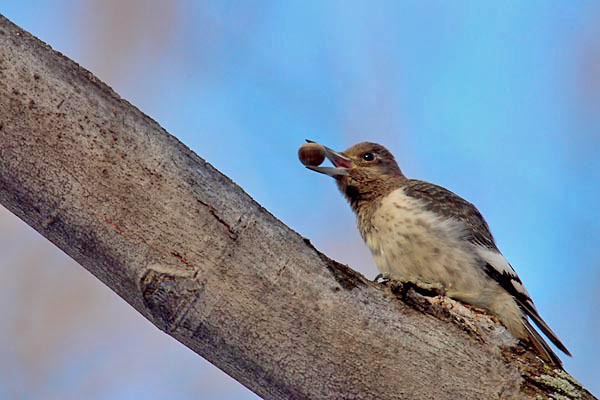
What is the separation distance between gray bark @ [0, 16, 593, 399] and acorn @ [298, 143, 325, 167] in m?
1.83

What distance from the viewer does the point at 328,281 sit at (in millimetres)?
1536

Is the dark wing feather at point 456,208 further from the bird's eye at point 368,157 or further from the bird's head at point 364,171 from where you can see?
the bird's eye at point 368,157

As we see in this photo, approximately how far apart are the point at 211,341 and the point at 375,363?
327 millimetres

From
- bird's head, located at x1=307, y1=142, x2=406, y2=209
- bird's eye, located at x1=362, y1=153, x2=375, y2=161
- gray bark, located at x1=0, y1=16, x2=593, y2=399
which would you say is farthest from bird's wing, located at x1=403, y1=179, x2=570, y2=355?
gray bark, located at x1=0, y1=16, x2=593, y2=399

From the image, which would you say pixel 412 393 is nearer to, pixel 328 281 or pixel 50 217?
pixel 328 281

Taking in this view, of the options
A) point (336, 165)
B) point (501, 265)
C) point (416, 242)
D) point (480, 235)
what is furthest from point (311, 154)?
point (501, 265)

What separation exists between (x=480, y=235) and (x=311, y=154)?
83 centimetres

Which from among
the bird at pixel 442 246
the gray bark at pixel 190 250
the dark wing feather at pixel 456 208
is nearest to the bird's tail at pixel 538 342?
the bird at pixel 442 246

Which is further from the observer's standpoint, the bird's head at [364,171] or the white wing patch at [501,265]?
the bird's head at [364,171]

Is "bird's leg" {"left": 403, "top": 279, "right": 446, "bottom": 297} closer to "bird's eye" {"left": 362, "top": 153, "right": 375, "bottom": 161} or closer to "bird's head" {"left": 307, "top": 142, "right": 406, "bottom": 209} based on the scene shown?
"bird's head" {"left": 307, "top": 142, "right": 406, "bottom": 209}

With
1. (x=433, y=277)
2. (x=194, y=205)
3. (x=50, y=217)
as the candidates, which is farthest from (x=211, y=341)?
(x=433, y=277)

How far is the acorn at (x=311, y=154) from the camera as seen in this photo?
337cm

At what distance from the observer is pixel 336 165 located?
12.4 ft

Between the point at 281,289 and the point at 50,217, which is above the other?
the point at 281,289
